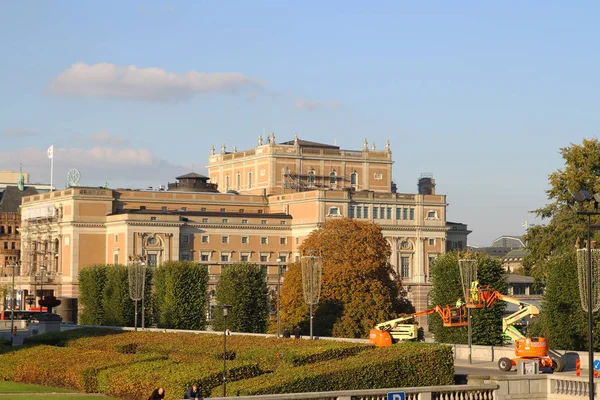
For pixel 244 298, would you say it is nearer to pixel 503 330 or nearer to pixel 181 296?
pixel 181 296

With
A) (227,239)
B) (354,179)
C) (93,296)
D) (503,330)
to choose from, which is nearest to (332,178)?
(354,179)

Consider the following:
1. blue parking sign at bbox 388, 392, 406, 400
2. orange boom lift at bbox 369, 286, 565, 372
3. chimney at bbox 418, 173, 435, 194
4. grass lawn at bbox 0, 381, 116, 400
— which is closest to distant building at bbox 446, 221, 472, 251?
chimney at bbox 418, 173, 435, 194

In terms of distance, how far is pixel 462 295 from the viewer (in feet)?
285

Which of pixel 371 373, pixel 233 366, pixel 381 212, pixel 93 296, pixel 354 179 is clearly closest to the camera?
pixel 371 373

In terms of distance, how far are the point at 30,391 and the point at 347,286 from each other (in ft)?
175

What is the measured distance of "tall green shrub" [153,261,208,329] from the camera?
11069cm

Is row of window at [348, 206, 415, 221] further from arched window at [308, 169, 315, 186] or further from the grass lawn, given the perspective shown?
the grass lawn

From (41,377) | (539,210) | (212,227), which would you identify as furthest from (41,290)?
(41,377)

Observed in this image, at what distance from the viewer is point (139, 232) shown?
515ft

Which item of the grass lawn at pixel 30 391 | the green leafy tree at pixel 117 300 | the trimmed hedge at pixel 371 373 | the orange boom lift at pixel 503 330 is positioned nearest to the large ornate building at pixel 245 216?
the green leafy tree at pixel 117 300

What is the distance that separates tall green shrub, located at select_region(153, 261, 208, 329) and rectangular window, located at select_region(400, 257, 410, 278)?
62.5m

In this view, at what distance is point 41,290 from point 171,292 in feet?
164

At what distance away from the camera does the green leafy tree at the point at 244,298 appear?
109000mm

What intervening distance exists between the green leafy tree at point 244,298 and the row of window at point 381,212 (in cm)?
5507
